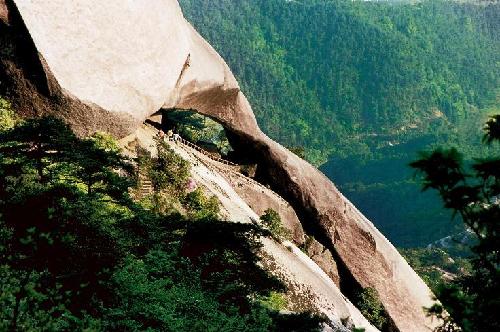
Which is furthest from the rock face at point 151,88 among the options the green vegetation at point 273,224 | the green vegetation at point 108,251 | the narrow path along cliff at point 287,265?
the green vegetation at point 273,224

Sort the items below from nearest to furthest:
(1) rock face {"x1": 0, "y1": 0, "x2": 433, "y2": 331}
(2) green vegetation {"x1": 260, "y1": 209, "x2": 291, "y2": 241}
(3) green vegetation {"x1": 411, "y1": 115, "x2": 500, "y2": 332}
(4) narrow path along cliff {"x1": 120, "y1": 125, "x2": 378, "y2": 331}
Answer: (3) green vegetation {"x1": 411, "y1": 115, "x2": 500, "y2": 332} → (1) rock face {"x1": 0, "y1": 0, "x2": 433, "y2": 331} → (4) narrow path along cliff {"x1": 120, "y1": 125, "x2": 378, "y2": 331} → (2) green vegetation {"x1": 260, "y1": 209, "x2": 291, "y2": 241}

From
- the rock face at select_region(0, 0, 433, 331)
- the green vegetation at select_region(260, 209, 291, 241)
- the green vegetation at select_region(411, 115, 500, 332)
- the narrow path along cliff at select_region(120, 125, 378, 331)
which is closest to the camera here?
the green vegetation at select_region(411, 115, 500, 332)

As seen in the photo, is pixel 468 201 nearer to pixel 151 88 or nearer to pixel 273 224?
pixel 273 224

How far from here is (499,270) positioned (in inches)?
314

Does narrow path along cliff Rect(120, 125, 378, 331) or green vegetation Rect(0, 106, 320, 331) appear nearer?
green vegetation Rect(0, 106, 320, 331)

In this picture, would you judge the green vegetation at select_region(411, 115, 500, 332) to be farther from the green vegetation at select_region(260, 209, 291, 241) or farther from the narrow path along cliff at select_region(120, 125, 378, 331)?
the green vegetation at select_region(260, 209, 291, 241)

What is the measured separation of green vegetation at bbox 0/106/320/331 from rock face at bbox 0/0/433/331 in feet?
5.24

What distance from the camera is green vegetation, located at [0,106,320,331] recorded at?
478 inches

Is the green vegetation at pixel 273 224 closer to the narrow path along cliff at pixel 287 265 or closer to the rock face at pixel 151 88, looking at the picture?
the narrow path along cliff at pixel 287 265

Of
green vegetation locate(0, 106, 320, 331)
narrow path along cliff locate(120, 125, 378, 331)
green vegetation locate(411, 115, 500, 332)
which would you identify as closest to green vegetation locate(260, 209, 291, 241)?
narrow path along cliff locate(120, 125, 378, 331)

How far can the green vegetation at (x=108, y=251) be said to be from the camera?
12.1 metres

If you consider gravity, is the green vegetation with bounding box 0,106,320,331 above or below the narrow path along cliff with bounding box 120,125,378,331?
below

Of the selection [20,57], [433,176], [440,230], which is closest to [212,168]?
[20,57]

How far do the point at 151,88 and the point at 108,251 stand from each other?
9902 millimetres
